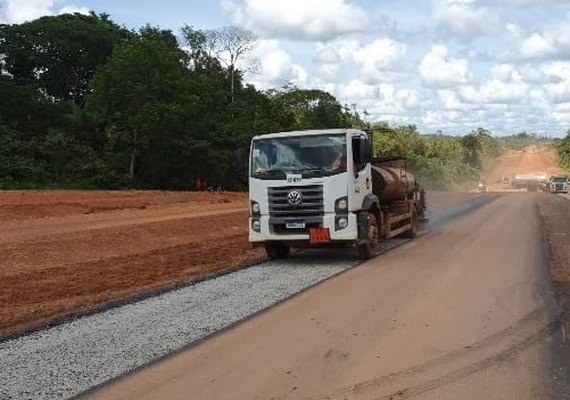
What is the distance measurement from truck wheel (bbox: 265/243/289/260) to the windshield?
1746mm

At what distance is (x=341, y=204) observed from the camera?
14688 millimetres

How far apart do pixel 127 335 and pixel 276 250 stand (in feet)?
25.4

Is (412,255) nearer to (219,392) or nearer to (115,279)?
(115,279)

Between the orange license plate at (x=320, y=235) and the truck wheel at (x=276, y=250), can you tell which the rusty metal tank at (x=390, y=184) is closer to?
the truck wheel at (x=276, y=250)

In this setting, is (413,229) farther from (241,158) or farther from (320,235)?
(241,158)

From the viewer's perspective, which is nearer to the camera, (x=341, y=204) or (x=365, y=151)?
(x=341, y=204)

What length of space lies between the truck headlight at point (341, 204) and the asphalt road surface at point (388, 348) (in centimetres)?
212

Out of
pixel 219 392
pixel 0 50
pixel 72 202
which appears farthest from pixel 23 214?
pixel 0 50

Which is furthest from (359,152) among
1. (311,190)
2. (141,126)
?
(141,126)

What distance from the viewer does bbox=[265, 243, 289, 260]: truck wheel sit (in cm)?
1586

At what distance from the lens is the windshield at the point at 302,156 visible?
1475 cm

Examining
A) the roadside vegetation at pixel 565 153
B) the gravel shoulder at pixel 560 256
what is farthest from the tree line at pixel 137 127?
the roadside vegetation at pixel 565 153

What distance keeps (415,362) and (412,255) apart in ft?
29.3

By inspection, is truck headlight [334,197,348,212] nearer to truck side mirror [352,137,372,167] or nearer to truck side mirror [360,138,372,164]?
truck side mirror [352,137,372,167]
